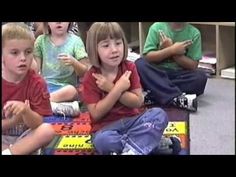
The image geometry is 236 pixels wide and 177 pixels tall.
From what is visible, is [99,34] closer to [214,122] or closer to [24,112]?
[24,112]

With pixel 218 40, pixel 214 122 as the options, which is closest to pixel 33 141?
pixel 214 122

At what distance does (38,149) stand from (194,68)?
72 centimetres

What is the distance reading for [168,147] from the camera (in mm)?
1047

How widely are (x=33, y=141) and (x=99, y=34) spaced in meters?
0.28

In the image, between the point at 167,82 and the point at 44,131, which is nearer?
the point at 44,131

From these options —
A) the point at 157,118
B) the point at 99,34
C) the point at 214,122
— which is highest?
the point at 99,34

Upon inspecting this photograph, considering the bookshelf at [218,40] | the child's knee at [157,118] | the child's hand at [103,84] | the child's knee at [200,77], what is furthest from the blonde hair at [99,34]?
the bookshelf at [218,40]

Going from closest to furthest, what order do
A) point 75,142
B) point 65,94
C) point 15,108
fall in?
point 15,108 → point 75,142 → point 65,94

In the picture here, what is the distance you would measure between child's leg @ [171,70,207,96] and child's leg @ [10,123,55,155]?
636 millimetres

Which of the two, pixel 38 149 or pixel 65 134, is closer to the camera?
pixel 38 149

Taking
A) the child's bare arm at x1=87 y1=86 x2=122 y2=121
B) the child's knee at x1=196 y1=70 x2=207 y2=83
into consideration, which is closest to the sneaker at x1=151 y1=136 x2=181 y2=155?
the child's bare arm at x1=87 y1=86 x2=122 y2=121

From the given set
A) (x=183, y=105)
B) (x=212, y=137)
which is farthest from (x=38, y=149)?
(x=183, y=105)

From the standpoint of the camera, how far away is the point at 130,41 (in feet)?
7.06
